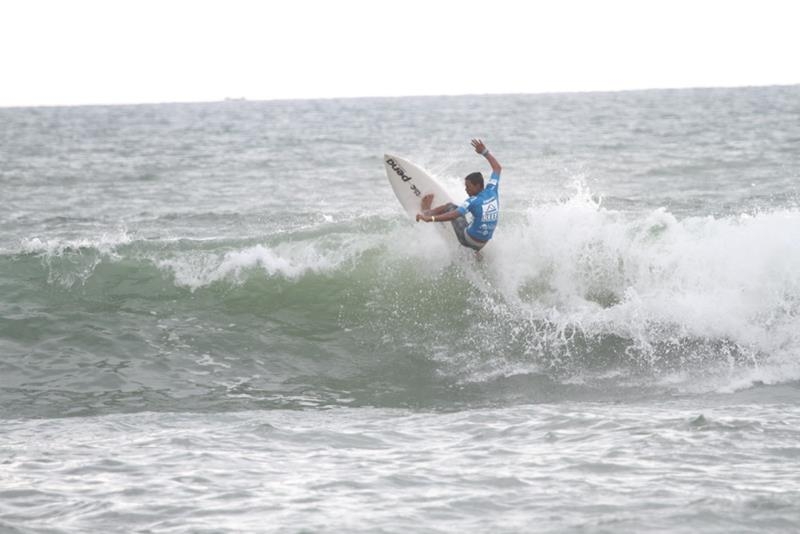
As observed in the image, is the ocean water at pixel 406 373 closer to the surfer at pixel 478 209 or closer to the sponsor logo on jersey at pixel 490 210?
the surfer at pixel 478 209

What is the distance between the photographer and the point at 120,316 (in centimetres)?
1241

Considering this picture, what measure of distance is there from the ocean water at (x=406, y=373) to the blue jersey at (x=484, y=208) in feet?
3.53

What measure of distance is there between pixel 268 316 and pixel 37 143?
1518 inches

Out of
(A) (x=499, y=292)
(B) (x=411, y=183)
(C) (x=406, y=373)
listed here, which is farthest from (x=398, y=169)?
(C) (x=406, y=373)

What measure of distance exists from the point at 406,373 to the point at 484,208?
1.96 m

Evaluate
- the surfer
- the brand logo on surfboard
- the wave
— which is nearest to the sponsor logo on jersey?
the surfer

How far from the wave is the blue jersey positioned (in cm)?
100

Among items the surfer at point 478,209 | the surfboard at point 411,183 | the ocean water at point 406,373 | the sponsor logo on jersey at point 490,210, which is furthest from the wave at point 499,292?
the sponsor logo on jersey at point 490,210

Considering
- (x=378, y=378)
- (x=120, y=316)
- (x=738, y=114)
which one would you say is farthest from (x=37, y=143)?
(x=378, y=378)

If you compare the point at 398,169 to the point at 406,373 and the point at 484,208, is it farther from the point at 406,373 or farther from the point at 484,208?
the point at 406,373

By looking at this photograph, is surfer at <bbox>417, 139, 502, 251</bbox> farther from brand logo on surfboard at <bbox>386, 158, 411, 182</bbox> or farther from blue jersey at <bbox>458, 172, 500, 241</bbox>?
brand logo on surfboard at <bbox>386, 158, 411, 182</bbox>

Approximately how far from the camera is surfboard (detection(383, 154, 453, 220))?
12.9 metres

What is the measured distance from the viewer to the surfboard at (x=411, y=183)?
507 inches

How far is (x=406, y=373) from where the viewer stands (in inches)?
415
